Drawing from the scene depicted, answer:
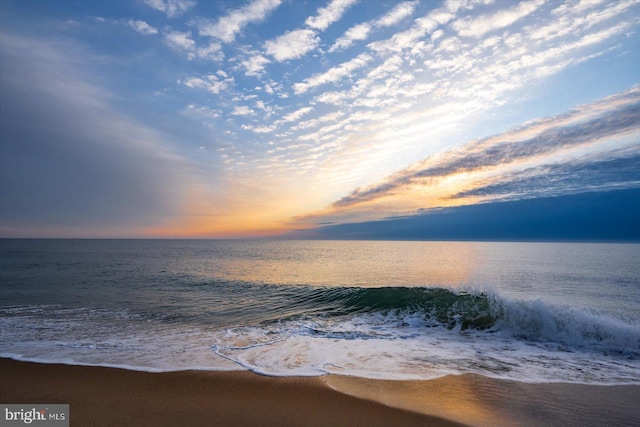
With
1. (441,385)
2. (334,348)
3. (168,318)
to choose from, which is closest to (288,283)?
(168,318)

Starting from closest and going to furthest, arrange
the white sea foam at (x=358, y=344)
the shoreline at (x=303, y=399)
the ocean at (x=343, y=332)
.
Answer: the shoreline at (x=303, y=399) → the white sea foam at (x=358, y=344) → the ocean at (x=343, y=332)

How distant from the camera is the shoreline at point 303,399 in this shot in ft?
15.2

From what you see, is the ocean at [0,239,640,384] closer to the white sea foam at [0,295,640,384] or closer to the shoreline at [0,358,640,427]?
the white sea foam at [0,295,640,384]

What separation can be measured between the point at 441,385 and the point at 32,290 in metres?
25.1

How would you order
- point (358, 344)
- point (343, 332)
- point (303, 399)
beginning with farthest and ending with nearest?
point (343, 332) < point (358, 344) < point (303, 399)

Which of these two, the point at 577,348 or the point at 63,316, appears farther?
the point at 63,316

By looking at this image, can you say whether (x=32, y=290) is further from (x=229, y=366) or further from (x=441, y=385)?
(x=441, y=385)

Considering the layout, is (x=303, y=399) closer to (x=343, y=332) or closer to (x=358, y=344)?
(x=358, y=344)

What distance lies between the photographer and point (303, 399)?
17.5 ft

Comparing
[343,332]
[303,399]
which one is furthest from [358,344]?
[303,399]

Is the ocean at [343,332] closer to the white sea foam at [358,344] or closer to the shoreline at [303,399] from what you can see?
the white sea foam at [358,344]

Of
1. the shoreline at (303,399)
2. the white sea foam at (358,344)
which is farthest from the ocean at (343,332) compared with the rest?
the shoreline at (303,399)

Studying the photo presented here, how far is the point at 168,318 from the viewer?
12852 millimetres

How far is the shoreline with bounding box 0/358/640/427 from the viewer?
15.2 feet
